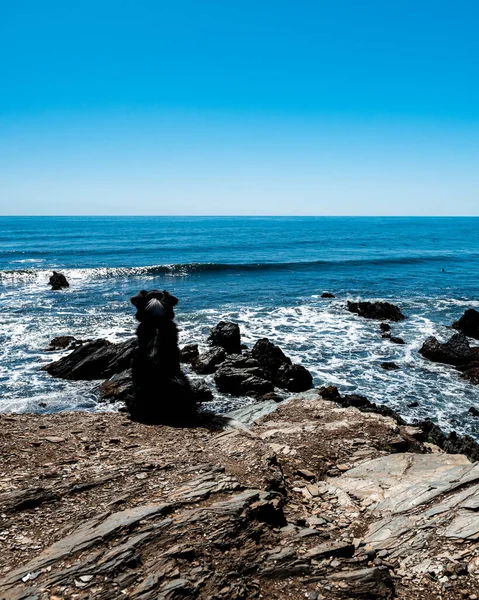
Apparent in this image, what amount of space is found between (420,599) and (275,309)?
2966 cm

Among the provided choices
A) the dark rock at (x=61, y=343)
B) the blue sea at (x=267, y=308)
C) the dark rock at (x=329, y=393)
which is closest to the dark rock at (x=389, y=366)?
the blue sea at (x=267, y=308)

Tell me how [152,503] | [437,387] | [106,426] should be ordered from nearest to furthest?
[152,503], [106,426], [437,387]

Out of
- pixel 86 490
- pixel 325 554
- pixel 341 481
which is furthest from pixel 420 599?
pixel 86 490

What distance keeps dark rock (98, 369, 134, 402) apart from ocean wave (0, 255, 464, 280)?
33.6 metres

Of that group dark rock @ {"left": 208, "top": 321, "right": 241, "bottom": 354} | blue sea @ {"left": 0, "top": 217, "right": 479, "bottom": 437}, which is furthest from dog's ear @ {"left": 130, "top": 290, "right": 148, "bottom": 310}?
dark rock @ {"left": 208, "top": 321, "right": 241, "bottom": 354}

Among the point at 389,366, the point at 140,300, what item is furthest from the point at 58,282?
the point at 140,300

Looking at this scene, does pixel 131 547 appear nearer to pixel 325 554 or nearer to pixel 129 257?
pixel 325 554

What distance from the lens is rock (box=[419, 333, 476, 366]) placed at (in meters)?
22.0

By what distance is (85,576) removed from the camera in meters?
4.50

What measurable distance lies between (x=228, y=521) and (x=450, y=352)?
20.2 metres

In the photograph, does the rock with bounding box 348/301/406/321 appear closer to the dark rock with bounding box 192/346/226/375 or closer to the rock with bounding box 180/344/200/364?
the dark rock with bounding box 192/346/226/375

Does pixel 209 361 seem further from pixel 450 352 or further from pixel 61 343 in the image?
pixel 450 352

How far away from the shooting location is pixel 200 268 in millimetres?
56375

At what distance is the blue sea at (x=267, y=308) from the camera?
18.5 m
